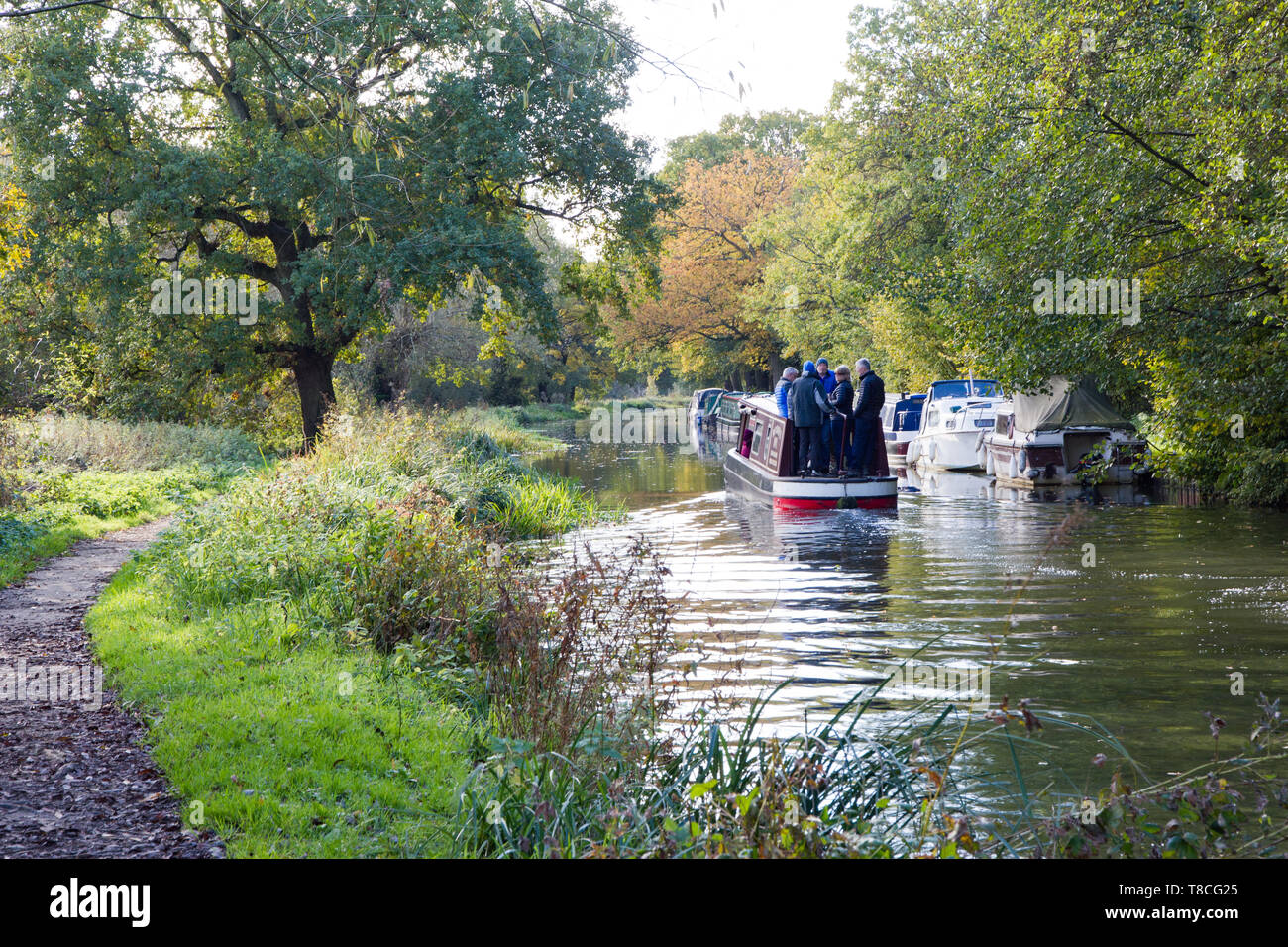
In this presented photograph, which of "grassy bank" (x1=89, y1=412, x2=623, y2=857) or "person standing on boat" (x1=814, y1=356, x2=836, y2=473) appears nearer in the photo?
"grassy bank" (x1=89, y1=412, x2=623, y2=857)

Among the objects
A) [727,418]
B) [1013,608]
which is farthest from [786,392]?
[727,418]

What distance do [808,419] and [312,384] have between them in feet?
44.2

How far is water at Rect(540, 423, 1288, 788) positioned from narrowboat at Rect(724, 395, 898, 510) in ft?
1.00

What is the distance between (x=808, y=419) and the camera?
19.4 meters

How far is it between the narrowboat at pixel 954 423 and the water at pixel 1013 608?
6.95m

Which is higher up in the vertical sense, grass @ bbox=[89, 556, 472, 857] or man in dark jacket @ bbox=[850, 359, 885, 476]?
man in dark jacket @ bbox=[850, 359, 885, 476]

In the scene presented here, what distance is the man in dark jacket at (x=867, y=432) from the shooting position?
732 inches

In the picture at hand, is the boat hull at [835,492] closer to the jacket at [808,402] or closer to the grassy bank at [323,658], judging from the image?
the jacket at [808,402]

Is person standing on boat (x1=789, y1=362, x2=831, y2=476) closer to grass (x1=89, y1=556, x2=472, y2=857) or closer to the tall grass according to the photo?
the tall grass

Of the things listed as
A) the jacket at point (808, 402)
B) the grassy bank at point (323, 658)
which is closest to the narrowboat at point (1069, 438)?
the jacket at point (808, 402)

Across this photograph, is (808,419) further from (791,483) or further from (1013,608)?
(1013,608)

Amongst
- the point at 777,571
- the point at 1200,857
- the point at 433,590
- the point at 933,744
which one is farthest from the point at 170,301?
the point at 1200,857

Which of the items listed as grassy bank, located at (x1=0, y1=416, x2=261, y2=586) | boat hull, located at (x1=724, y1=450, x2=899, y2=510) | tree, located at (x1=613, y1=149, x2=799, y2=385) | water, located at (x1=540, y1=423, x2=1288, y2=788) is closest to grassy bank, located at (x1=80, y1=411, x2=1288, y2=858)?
water, located at (x1=540, y1=423, x2=1288, y2=788)

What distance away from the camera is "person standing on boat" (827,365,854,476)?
19.3m
